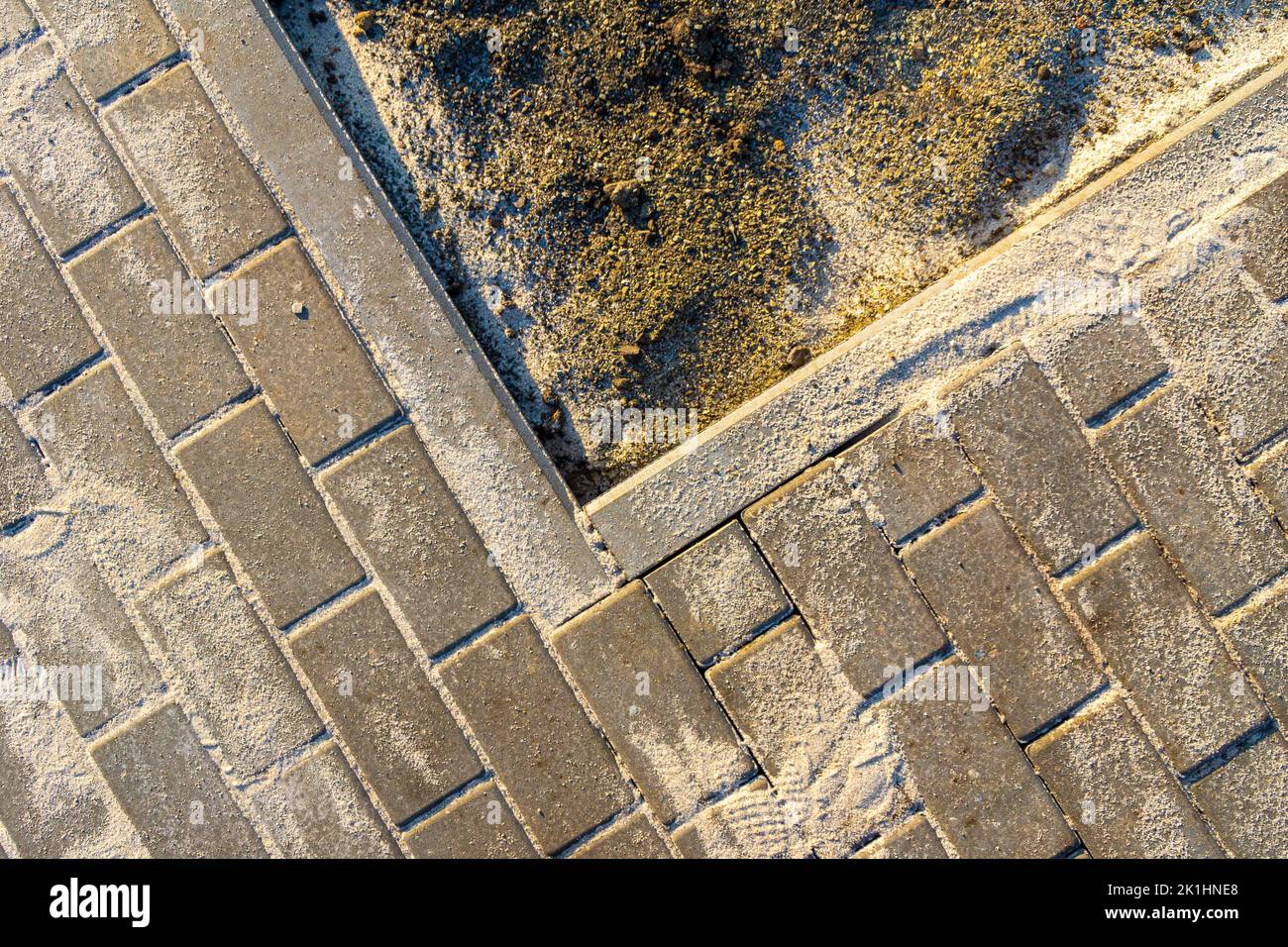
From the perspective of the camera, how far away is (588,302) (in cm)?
294

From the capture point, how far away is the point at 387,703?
2.82 meters

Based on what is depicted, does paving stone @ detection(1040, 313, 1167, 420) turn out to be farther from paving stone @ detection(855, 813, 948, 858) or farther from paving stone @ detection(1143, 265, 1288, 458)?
paving stone @ detection(855, 813, 948, 858)

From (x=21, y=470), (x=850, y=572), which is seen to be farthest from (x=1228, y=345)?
(x=21, y=470)

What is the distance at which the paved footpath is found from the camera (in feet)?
8.89

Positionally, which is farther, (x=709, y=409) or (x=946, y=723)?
(x=709, y=409)

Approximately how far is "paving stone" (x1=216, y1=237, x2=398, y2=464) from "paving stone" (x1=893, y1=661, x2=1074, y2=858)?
7.55 ft

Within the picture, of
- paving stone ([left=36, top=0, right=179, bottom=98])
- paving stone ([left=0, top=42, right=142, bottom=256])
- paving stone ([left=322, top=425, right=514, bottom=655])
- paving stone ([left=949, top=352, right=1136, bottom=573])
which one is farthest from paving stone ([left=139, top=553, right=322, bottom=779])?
paving stone ([left=949, top=352, right=1136, bottom=573])

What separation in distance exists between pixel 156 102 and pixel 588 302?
1.79 meters

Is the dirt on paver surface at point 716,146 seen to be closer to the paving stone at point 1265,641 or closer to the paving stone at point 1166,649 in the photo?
the paving stone at point 1166,649

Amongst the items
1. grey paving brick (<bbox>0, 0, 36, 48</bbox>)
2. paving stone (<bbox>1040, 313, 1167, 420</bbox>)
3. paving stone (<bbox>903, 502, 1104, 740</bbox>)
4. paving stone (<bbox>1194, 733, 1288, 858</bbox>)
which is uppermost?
grey paving brick (<bbox>0, 0, 36, 48</bbox>)

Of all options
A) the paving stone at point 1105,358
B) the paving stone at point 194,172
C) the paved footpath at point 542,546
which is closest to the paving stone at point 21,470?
the paved footpath at point 542,546

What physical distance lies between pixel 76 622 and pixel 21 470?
631 mm
